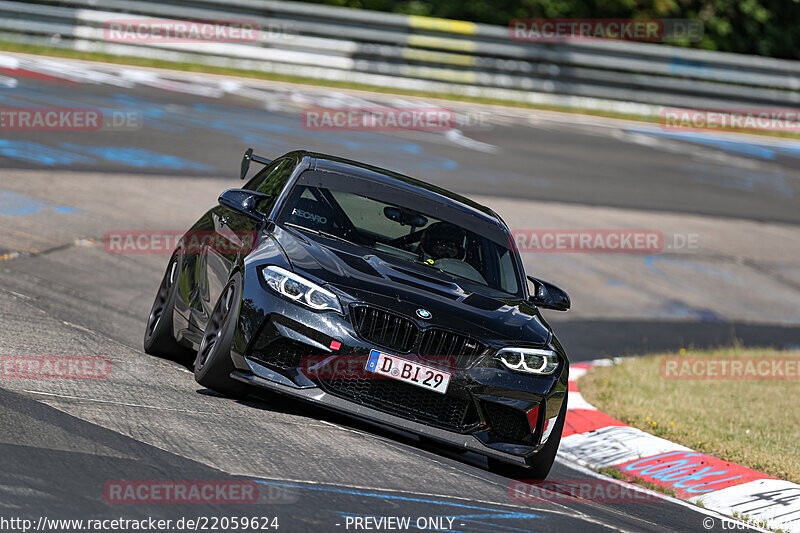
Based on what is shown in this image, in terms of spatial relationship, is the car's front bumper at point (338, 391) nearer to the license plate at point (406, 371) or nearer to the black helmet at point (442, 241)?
the license plate at point (406, 371)

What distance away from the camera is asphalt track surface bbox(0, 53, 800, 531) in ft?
17.5

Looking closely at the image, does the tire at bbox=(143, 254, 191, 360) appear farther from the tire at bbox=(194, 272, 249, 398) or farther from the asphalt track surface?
the tire at bbox=(194, 272, 249, 398)

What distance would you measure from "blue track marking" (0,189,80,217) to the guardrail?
8186 mm

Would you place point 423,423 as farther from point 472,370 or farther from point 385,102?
point 385,102

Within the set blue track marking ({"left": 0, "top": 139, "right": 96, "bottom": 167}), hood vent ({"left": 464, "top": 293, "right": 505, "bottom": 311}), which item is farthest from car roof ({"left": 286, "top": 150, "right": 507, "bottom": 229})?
blue track marking ({"left": 0, "top": 139, "right": 96, "bottom": 167})

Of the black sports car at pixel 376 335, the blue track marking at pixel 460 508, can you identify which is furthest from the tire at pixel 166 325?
the blue track marking at pixel 460 508

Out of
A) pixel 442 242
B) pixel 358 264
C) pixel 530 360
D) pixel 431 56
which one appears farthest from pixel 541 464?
pixel 431 56

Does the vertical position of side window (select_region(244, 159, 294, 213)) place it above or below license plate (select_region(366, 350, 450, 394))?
above

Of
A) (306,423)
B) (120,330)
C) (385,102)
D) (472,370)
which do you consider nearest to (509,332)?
(472,370)

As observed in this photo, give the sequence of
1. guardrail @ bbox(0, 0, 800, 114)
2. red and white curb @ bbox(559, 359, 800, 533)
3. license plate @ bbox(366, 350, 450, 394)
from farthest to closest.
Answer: guardrail @ bbox(0, 0, 800, 114) → red and white curb @ bbox(559, 359, 800, 533) → license plate @ bbox(366, 350, 450, 394)

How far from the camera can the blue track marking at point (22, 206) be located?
486 inches

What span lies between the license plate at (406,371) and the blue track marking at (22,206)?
711cm

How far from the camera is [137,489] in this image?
488 centimetres

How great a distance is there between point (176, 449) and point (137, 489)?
0.64m
